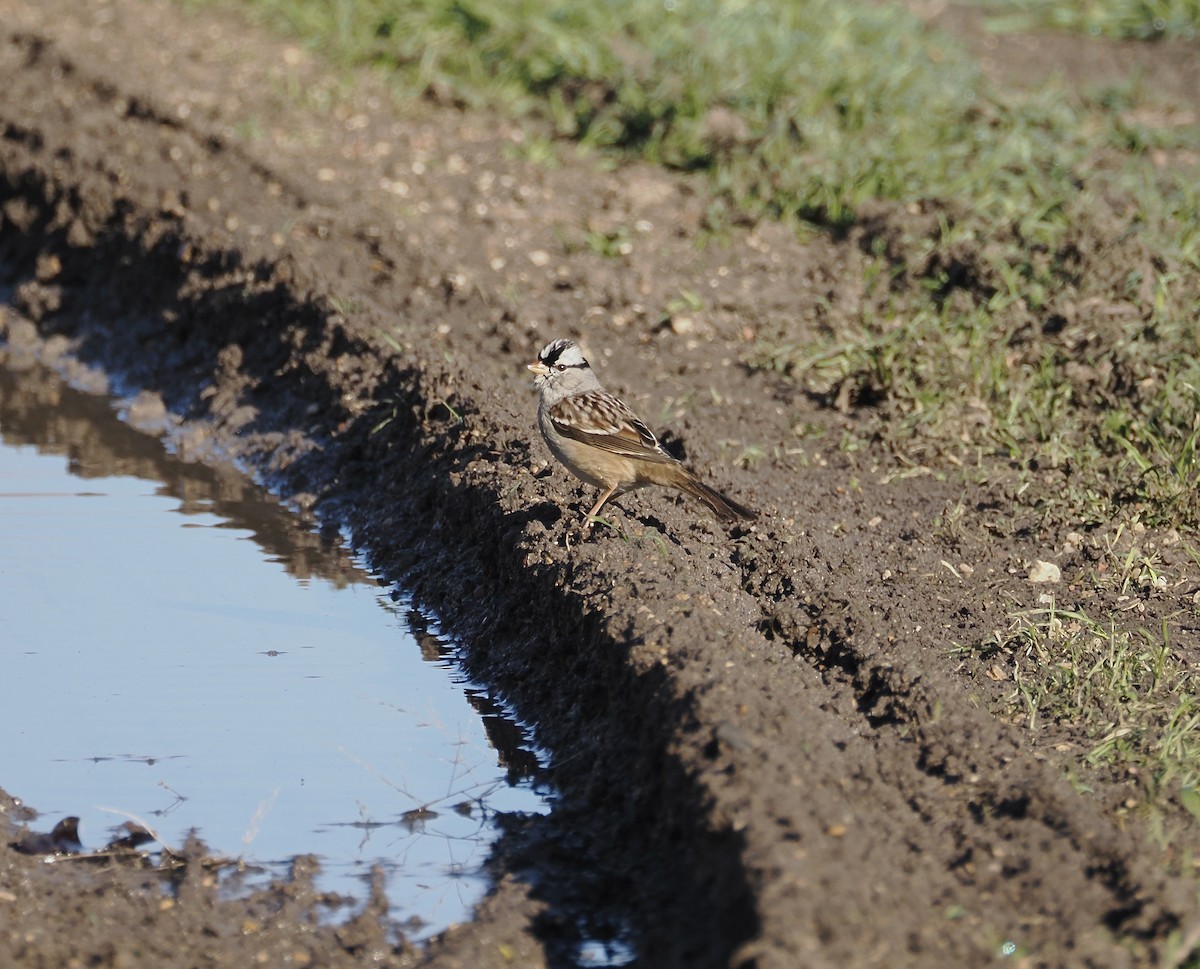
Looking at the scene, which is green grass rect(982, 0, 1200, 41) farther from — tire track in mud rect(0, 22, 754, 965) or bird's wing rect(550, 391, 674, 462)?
bird's wing rect(550, 391, 674, 462)

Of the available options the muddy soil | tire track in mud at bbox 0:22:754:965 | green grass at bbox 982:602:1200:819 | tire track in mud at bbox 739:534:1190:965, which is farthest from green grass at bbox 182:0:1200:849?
tire track in mud at bbox 0:22:754:965

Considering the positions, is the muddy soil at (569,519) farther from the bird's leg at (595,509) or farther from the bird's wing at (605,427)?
the bird's wing at (605,427)

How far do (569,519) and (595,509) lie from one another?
0.43 feet

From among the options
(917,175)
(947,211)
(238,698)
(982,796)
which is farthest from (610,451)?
(917,175)

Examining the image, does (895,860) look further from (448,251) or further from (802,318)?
(448,251)

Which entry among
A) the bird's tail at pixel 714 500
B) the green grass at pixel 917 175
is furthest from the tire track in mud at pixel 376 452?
the green grass at pixel 917 175

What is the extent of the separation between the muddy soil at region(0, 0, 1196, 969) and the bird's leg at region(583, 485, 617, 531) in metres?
0.08

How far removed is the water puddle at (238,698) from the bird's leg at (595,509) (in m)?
0.77

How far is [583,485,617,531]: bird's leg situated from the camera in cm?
593

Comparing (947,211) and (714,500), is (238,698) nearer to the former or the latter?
(714,500)

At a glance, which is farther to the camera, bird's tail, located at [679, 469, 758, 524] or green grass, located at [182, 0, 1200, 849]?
green grass, located at [182, 0, 1200, 849]

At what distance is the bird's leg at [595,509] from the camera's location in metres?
5.93

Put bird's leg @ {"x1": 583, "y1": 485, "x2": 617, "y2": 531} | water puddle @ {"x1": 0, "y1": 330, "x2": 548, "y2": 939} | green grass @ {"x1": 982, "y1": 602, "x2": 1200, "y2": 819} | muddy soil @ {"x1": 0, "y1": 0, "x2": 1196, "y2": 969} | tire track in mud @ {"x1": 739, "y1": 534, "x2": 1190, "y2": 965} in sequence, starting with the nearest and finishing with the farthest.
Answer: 1. tire track in mud @ {"x1": 739, "y1": 534, "x2": 1190, "y2": 965}
2. muddy soil @ {"x1": 0, "y1": 0, "x2": 1196, "y2": 969}
3. green grass @ {"x1": 982, "y1": 602, "x2": 1200, "y2": 819}
4. water puddle @ {"x1": 0, "y1": 330, "x2": 548, "y2": 939}
5. bird's leg @ {"x1": 583, "y1": 485, "x2": 617, "y2": 531}

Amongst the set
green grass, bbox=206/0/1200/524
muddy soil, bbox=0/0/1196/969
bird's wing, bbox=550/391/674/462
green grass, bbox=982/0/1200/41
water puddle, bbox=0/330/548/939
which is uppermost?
green grass, bbox=982/0/1200/41
